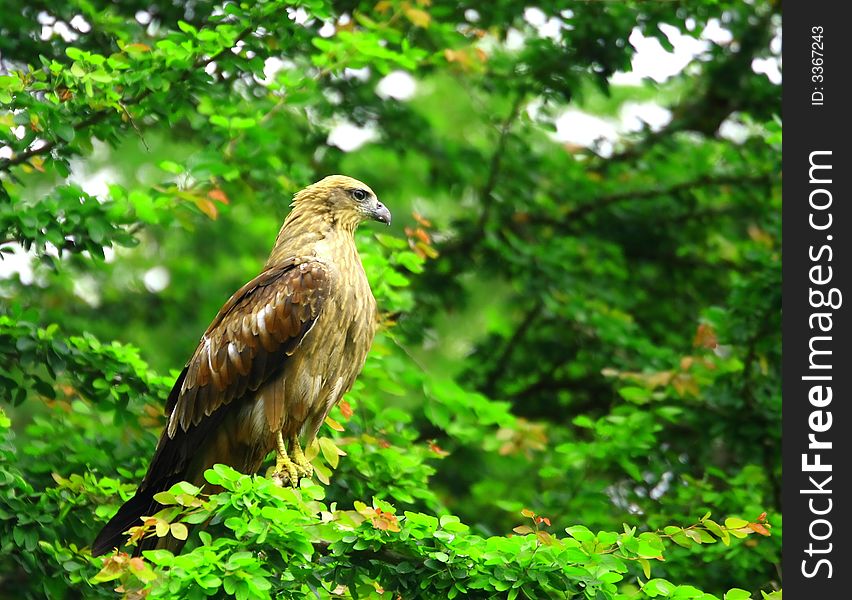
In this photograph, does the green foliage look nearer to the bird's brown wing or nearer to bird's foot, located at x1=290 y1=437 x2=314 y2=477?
bird's foot, located at x1=290 y1=437 x2=314 y2=477

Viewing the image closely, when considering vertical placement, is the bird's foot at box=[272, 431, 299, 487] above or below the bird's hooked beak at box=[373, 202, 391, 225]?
below

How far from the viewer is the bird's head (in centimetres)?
680

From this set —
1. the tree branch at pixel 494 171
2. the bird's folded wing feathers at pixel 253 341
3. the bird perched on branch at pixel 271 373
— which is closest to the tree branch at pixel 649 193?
the tree branch at pixel 494 171

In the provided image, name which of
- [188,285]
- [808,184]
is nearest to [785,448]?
[808,184]

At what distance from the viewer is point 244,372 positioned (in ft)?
20.3

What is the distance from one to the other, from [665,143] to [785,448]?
14.1 ft

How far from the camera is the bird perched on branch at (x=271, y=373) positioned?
6.12 m

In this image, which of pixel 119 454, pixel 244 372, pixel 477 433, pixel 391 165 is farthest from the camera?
pixel 391 165

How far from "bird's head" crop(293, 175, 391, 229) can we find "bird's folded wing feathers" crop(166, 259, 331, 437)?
1.98 ft

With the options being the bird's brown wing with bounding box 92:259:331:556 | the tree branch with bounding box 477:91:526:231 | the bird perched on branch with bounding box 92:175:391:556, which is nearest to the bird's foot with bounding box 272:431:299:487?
the bird perched on branch with bounding box 92:175:391:556

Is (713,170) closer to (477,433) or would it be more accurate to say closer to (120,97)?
(477,433)

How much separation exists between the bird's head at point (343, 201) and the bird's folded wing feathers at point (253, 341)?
0.60m

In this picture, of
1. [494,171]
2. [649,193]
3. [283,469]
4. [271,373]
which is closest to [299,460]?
[283,469]

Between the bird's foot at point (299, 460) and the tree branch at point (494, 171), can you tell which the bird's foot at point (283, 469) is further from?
the tree branch at point (494, 171)
